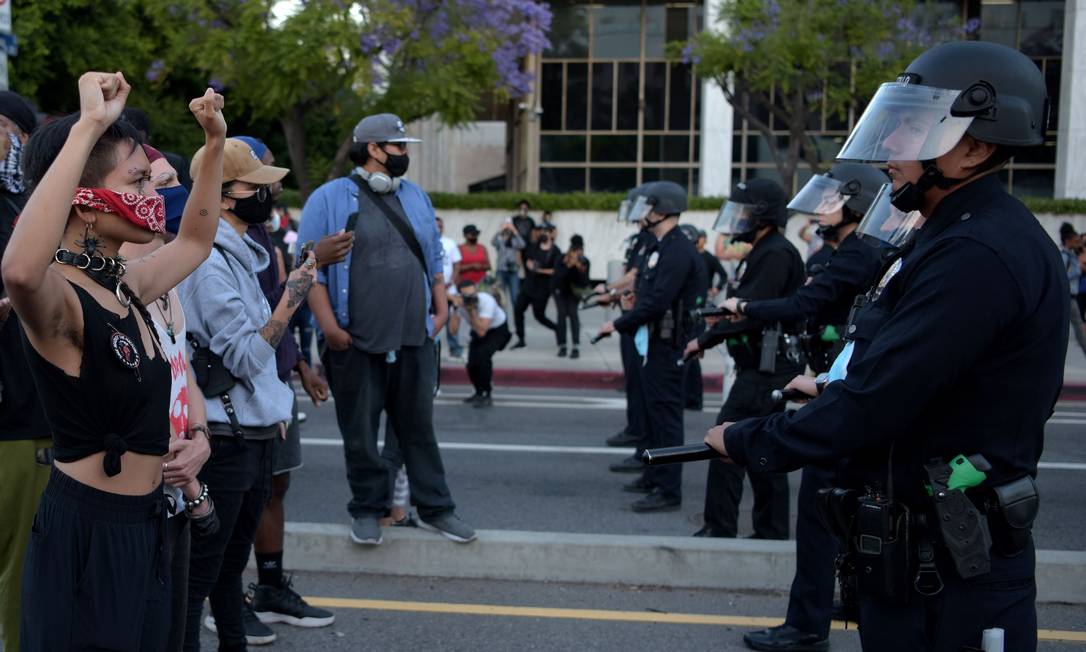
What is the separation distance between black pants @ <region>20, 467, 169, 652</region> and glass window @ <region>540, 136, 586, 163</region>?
27505 millimetres

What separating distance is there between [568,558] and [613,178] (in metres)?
24.7

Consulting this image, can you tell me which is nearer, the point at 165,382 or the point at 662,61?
the point at 165,382

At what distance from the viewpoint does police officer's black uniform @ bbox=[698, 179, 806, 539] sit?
5.70 metres

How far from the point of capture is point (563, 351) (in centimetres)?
1516

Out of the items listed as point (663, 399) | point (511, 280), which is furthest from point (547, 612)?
point (511, 280)

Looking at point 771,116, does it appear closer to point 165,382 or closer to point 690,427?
point 690,427

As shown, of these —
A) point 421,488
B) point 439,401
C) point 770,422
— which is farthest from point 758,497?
point 439,401

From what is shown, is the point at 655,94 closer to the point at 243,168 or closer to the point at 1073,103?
the point at 1073,103

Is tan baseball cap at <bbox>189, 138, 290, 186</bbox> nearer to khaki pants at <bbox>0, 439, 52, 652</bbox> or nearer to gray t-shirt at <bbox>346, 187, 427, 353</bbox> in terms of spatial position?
khaki pants at <bbox>0, 439, 52, 652</bbox>

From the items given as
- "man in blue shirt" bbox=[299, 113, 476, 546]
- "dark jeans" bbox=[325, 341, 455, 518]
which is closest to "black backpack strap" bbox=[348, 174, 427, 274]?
"man in blue shirt" bbox=[299, 113, 476, 546]

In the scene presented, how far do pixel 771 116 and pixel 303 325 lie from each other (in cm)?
1834

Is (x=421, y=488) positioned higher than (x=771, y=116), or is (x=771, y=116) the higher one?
(x=771, y=116)

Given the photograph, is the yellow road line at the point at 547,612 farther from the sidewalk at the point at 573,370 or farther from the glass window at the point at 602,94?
the glass window at the point at 602,94

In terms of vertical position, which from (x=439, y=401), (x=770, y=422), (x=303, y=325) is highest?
(x=770, y=422)
